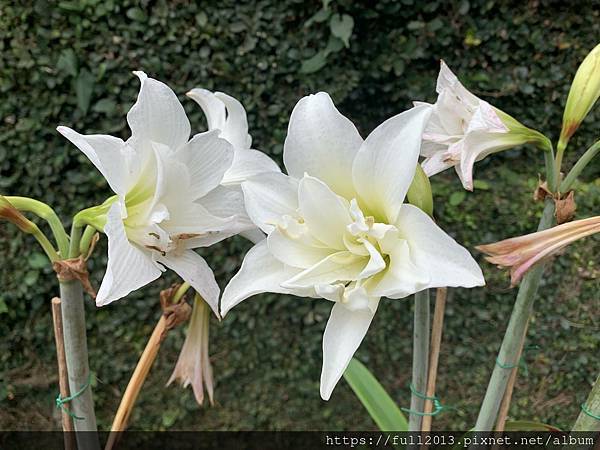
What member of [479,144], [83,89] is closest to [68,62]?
[83,89]

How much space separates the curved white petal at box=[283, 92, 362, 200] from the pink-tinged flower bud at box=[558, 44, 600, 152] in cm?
22

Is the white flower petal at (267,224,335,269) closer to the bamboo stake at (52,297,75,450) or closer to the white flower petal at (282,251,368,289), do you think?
the white flower petal at (282,251,368,289)

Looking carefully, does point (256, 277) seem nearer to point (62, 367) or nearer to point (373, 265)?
point (373, 265)

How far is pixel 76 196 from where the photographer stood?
1.63 metres

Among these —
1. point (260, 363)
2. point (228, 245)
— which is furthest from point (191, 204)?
point (260, 363)

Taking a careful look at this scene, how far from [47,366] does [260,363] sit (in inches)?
25.0

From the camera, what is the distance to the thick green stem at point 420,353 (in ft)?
1.79

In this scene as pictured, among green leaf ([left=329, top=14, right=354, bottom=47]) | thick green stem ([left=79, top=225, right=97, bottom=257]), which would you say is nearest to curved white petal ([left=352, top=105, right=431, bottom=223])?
thick green stem ([left=79, top=225, right=97, bottom=257])

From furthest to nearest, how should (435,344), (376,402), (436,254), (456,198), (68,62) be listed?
(456,198) → (68,62) → (376,402) → (435,344) → (436,254)

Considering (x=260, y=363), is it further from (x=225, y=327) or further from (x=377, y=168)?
(x=377, y=168)

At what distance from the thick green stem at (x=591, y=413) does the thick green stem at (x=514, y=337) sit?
0.08 metres

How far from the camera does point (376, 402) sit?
0.96m

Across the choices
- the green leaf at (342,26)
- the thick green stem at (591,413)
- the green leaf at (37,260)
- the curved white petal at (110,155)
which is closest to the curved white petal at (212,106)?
the curved white petal at (110,155)

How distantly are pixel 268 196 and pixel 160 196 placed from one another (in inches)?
3.8
